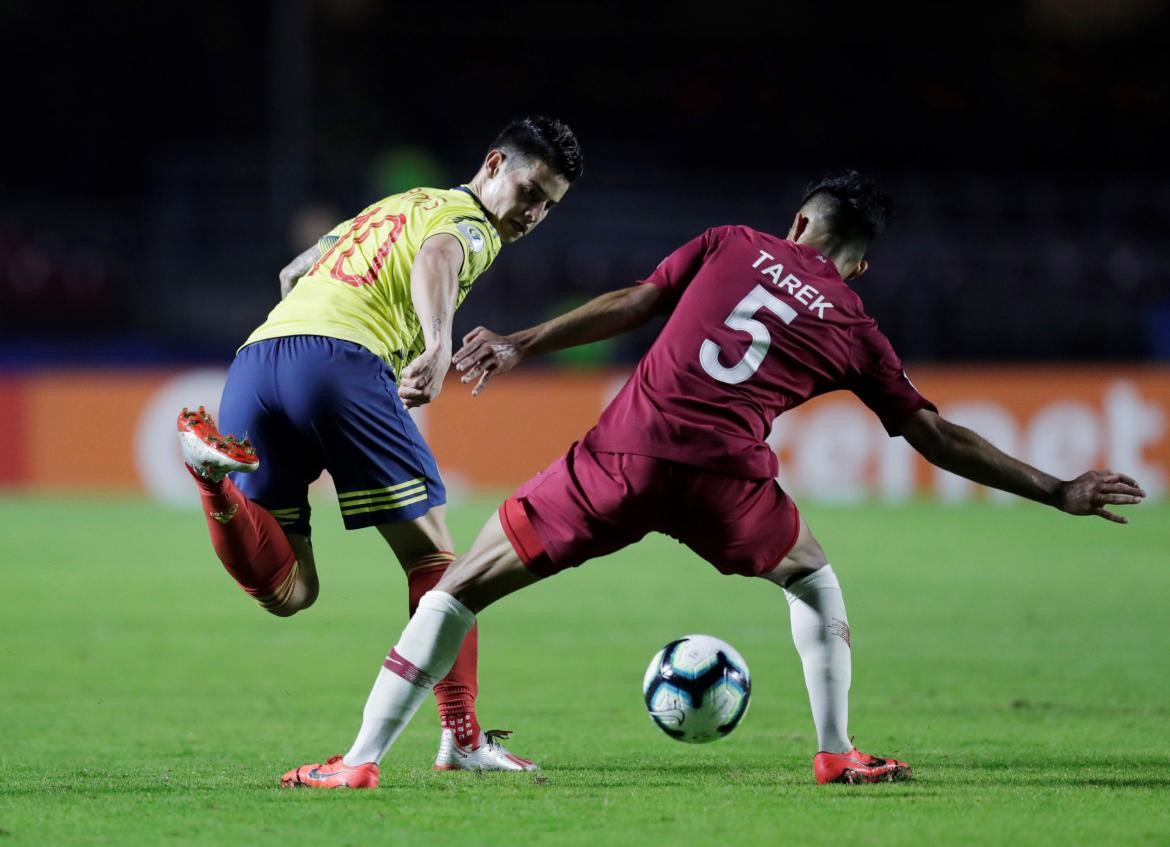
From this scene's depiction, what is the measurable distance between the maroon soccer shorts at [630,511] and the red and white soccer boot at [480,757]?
0.88 metres

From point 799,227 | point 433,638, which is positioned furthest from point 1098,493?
point 433,638

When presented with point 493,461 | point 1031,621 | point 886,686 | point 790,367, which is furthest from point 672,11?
point 790,367

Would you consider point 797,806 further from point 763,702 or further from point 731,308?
point 763,702

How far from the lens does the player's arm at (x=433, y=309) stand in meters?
5.18

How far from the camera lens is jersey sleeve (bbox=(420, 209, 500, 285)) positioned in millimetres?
5590

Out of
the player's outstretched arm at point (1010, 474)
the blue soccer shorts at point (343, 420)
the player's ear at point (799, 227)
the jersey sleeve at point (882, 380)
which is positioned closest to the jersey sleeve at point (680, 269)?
the player's ear at point (799, 227)

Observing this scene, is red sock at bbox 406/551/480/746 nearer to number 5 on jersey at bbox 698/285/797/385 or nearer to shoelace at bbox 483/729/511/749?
shoelace at bbox 483/729/511/749

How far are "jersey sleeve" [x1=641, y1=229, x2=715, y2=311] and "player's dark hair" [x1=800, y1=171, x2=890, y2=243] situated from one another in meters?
0.41

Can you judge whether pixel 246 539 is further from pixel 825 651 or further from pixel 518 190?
pixel 825 651

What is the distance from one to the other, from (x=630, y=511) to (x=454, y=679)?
42.9 inches

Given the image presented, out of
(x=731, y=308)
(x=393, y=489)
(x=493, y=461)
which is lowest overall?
(x=393, y=489)

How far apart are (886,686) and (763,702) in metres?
0.74

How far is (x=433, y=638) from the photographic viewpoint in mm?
5055

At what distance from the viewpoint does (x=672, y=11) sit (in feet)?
105
